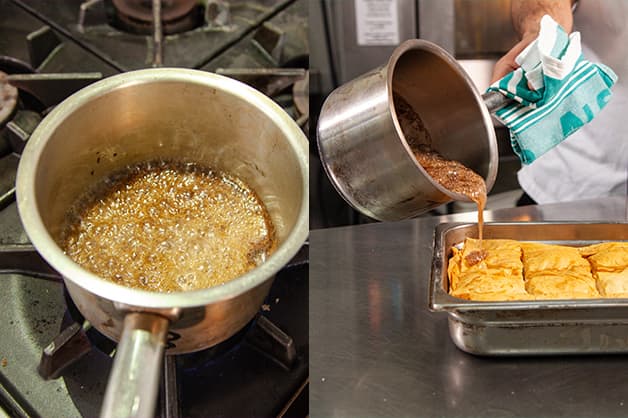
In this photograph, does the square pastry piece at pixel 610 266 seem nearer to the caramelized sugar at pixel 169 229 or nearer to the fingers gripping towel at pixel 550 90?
the fingers gripping towel at pixel 550 90

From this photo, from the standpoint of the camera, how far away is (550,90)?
900mm

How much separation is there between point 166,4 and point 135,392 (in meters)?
0.83

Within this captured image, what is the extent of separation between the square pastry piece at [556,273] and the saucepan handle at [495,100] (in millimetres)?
208

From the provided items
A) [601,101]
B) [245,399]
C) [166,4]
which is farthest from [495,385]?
[166,4]

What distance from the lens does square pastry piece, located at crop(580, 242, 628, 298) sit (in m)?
0.82

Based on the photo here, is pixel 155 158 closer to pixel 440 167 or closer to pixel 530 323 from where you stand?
pixel 440 167

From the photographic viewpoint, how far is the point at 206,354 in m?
0.70

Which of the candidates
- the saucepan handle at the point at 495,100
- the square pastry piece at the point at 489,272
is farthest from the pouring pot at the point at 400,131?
the square pastry piece at the point at 489,272

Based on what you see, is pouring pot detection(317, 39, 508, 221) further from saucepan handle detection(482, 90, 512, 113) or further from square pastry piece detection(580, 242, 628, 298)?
square pastry piece detection(580, 242, 628, 298)

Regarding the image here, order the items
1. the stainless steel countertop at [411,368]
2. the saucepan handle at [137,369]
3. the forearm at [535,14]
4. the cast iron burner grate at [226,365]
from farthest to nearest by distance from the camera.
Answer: the forearm at [535,14], the stainless steel countertop at [411,368], the cast iron burner grate at [226,365], the saucepan handle at [137,369]

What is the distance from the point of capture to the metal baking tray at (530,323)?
72cm

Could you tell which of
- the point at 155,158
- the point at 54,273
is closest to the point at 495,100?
the point at 155,158

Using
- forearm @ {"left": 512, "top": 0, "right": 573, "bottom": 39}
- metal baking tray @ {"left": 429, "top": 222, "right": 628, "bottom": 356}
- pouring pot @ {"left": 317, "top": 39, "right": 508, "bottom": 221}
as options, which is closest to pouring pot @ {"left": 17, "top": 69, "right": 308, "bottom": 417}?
pouring pot @ {"left": 317, "top": 39, "right": 508, "bottom": 221}

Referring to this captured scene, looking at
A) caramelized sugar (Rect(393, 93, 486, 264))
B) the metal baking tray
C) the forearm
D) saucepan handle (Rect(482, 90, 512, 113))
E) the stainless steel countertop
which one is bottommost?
the stainless steel countertop
